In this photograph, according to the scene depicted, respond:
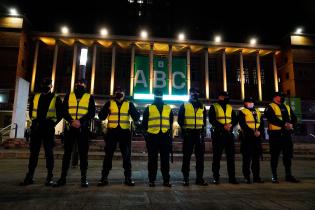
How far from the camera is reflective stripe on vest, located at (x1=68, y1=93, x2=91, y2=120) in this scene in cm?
507

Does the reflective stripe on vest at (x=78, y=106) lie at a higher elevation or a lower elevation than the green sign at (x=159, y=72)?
lower

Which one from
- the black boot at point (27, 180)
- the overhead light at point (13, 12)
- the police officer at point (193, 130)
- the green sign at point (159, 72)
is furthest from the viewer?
the overhead light at point (13, 12)

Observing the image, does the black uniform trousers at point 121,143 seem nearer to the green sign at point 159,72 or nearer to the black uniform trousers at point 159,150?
the black uniform trousers at point 159,150

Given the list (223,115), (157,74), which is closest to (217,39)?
(157,74)

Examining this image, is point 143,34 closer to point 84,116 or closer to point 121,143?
point 84,116

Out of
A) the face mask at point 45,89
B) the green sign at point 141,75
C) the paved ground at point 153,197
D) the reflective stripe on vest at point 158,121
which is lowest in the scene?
the paved ground at point 153,197

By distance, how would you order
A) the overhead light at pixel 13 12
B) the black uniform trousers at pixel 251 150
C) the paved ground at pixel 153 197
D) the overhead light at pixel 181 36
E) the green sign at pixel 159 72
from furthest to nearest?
the overhead light at pixel 181 36 → the overhead light at pixel 13 12 → the green sign at pixel 159 72 → the black uniform trousers at pixel 251 150 → the paved ground at pixel 153 197

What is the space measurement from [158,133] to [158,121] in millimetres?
272

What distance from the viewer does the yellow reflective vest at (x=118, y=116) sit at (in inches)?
206

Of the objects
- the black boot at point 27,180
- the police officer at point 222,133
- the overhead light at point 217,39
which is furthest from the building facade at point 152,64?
the black boot at point 27,180

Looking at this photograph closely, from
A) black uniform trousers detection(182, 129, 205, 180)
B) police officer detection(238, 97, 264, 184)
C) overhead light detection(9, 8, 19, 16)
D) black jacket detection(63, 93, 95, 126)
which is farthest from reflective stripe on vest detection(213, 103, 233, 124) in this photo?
overhead light detection(9, 8, 19, 16)

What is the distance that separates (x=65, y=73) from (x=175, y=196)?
94.9ft

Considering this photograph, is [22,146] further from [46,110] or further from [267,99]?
[267,99]

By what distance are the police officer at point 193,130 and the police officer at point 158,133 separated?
0.38 meters
